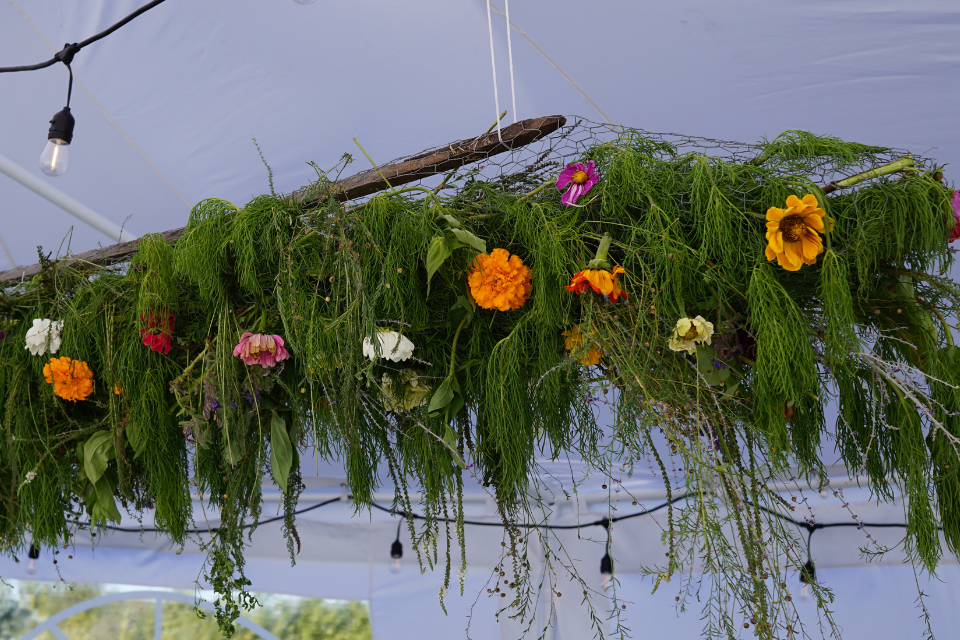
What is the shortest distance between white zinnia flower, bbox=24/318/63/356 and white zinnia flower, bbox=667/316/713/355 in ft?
2.66

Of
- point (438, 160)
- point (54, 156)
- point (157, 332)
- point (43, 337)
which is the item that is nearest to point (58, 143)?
point (54, 156)

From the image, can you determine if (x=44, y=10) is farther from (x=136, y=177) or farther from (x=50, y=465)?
(x=50, y=465)

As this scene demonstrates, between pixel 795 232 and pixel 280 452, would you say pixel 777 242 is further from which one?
pixel 280 452

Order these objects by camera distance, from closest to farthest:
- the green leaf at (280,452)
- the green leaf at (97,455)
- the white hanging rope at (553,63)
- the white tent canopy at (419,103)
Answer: the green leaf at (280,452) → the green leaf at (97,455) → the white tent canopy at (419,103) → the white hanging rope at (553,63)

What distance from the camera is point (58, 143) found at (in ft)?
3.40

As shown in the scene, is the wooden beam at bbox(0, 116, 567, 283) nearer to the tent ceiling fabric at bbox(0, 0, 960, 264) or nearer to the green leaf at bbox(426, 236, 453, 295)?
the green leaf at bbox(426, 236, 453, 295)

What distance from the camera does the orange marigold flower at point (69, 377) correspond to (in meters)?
0.86

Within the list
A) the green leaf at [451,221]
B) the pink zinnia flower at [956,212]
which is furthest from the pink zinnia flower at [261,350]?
the pink zinnia flower at [956,212]

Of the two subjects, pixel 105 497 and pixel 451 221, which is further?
pixel 105 497

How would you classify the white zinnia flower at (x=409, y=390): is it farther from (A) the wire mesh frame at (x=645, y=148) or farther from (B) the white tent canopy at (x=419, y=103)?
(B) the white tent canopy at (x=419, y=103)

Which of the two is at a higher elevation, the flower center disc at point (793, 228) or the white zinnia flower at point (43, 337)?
the flower center disc at point (793, 228)

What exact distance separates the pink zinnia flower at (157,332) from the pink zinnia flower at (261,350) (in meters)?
0.14

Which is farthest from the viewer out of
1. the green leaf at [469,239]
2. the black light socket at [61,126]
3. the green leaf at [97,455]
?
the black light socket at [61,126]

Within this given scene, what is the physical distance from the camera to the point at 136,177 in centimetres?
182
